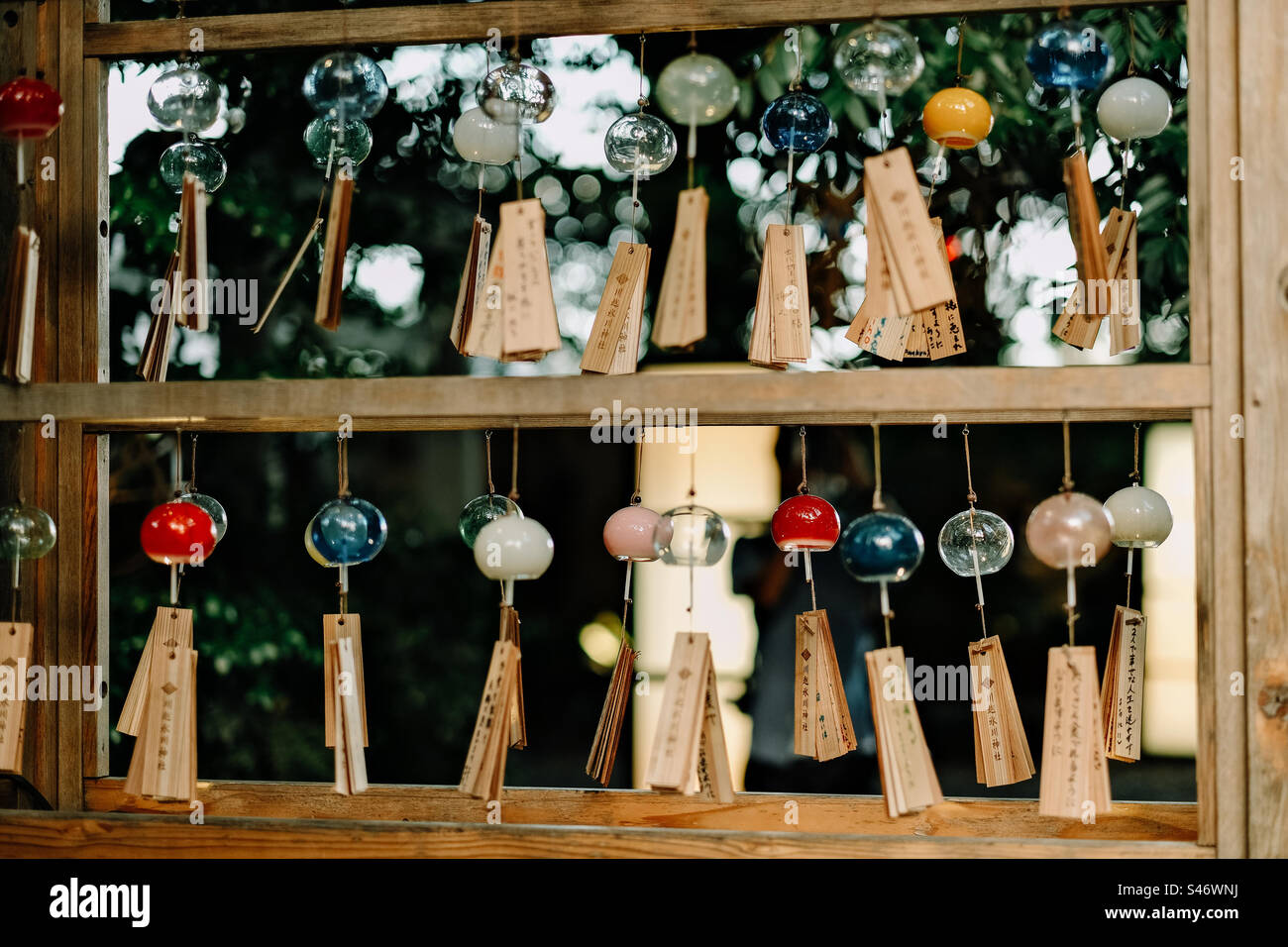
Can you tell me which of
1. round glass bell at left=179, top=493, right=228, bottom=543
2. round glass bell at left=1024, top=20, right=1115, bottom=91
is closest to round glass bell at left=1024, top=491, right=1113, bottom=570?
round glass bell at left=1024, top=20, right=1115, bottom=91

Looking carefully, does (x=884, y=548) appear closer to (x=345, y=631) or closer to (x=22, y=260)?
(x=345, y=631)

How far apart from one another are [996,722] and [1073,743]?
39 cm

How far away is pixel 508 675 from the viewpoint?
1.47 meters

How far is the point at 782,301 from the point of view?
1.70 metres

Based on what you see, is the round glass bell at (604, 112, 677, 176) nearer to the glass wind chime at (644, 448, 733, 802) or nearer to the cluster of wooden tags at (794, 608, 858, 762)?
the glass wind chime at (644, 448, 733, 802)

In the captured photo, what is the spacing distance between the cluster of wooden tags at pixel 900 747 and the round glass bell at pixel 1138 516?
56 centimetres

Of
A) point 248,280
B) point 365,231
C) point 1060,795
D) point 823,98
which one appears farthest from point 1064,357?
point 248,280

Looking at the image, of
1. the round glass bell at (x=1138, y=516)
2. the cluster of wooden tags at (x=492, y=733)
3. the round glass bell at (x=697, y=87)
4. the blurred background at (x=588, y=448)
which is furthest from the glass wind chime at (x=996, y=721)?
the blurred background at (x=588, y=448)

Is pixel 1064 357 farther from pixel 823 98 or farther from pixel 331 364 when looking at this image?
pixel 331 364

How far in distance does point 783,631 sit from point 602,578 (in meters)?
0.42

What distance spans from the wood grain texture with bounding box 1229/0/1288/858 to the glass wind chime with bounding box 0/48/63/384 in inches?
58.6

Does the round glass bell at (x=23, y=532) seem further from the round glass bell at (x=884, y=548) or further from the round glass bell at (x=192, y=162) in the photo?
the round glass bell at (x=884, y=548)

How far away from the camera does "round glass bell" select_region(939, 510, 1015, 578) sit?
5.99 ft

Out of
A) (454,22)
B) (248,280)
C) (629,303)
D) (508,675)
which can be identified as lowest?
(508,675)
